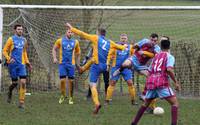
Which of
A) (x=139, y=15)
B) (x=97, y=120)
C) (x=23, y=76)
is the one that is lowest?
(x=97, y=120)

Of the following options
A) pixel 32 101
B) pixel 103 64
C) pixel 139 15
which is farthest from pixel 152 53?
pixel 139 15

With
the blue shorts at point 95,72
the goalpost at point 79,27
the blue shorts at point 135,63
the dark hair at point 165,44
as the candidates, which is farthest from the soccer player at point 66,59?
the dark hair at point 165,44

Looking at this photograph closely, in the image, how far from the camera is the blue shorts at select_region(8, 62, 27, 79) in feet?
47.8

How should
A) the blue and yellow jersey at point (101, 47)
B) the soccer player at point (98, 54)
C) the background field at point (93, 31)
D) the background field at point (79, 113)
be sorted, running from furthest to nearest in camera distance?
the background field at point (93, 31)
the blue and yellow jersey at point (101, 47)
the soccer player at point (98, 54)
the background field at point (79, 113)

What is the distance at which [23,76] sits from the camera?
14508 mm

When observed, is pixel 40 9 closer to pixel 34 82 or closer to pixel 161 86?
pixel 34 82

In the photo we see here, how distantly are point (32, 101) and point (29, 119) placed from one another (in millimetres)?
3645

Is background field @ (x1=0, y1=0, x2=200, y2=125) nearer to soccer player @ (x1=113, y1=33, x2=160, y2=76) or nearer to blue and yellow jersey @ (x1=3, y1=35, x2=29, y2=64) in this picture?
blue and yellow jersey @ (x1=3, y1=35, x2=29, y2=64)

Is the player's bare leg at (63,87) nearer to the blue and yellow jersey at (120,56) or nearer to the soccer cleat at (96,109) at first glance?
the blue and yellow jersey at (120,56)

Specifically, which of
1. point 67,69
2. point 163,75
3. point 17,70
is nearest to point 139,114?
point 163,75

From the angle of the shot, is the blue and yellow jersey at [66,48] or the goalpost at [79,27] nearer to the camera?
the blue and yellow jersey at [66,48]

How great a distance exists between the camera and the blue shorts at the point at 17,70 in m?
14.6

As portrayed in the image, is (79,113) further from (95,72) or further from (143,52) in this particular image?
(143,52)

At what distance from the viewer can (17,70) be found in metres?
14.7
